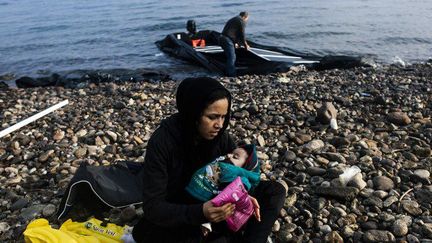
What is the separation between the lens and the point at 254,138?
6.62 metres

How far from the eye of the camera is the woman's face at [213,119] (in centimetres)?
298

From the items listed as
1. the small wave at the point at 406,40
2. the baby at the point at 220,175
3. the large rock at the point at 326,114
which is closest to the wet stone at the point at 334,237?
the baby at the point at 220,175

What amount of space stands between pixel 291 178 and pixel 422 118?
392cm

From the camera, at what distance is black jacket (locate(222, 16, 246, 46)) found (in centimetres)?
1445

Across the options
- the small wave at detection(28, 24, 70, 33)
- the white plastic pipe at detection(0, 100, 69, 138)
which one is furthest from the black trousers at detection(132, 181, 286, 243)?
the small wave at detection(28, 24, 70, 33)

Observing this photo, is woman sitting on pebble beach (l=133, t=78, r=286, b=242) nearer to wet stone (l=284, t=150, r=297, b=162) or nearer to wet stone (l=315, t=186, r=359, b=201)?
wet stone (l=315, t=186, r=359, b=201)

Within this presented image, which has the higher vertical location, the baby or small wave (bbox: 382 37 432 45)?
the baby

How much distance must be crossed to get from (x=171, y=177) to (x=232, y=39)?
12.0 meters

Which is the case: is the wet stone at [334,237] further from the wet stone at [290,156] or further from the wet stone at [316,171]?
the wet stone at [290,156]

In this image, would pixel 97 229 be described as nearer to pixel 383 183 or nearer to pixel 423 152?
pixel 383 183

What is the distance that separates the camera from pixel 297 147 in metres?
6.08

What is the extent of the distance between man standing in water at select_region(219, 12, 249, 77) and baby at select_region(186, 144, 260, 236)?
10897 millimetres

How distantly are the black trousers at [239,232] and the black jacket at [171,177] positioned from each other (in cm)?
3

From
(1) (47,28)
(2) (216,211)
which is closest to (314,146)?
(2) (216,211)
